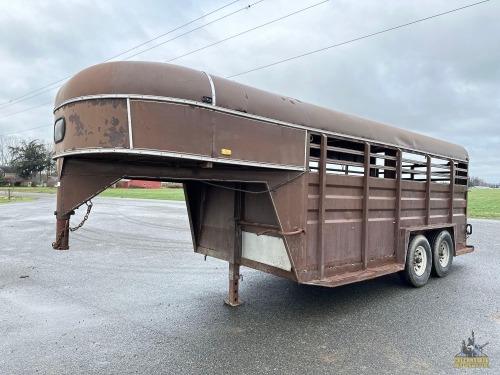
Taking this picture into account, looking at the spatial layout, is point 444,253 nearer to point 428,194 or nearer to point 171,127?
point 428,194

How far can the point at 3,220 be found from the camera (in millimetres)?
15312

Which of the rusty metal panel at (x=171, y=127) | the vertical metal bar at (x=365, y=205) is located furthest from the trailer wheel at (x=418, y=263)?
the rusty metal panel at (x=171, y=127)

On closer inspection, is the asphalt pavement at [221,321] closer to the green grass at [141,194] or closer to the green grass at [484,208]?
the green grass at [484,208]

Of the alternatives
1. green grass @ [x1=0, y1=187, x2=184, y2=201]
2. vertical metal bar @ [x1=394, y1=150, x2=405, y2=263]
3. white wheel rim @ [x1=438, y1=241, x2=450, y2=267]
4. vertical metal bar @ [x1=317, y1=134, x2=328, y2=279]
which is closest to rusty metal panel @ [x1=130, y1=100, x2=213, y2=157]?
vertical metal bar @ [x1=317, y1=134, x2=328, y2=279]

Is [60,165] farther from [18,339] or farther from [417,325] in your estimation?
[417,325]

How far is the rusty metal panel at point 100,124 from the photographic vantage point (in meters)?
2.98

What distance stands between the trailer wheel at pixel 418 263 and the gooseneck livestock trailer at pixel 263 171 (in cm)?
2

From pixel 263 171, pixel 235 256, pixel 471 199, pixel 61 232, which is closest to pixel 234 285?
pixel 235 256

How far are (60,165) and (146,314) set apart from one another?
2282 millimetres

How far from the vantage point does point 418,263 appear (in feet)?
19.8

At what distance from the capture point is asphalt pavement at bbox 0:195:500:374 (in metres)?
3.43

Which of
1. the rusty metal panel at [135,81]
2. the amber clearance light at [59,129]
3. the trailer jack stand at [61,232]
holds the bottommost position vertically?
the trailer jack stand at [61,232]

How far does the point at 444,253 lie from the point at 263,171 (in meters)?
4.59

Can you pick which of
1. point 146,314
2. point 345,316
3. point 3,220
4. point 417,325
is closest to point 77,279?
point 146,314
